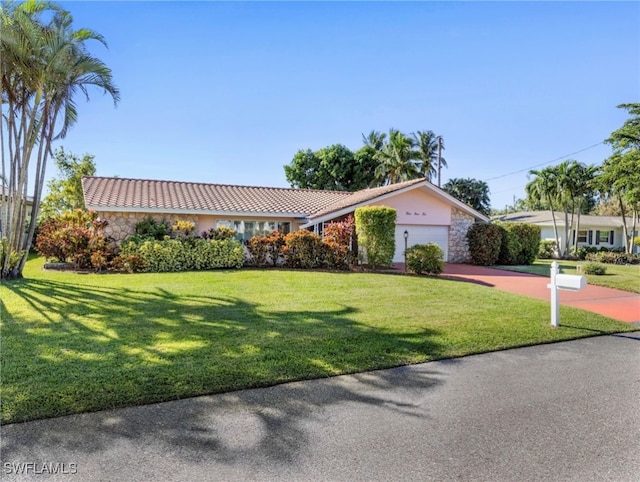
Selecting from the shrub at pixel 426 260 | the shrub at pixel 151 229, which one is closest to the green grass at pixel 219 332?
the shrub at pixel 426 260

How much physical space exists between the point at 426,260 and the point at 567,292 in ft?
14.8

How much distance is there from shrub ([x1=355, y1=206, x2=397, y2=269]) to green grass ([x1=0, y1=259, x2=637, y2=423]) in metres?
3.56

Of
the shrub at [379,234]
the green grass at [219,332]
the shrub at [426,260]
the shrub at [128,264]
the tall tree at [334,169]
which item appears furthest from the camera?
the tall tree at [334,169]

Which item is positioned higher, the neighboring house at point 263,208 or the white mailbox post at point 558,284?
the neighboring house at point 263,208

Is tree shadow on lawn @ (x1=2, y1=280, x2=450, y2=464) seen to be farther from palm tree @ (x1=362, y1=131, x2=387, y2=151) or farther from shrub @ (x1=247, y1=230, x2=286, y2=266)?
palm tree @ (x1=362, y1=131, x2=387, y2=151)

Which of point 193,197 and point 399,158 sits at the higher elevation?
point 399,158

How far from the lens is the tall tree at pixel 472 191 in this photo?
3759cm

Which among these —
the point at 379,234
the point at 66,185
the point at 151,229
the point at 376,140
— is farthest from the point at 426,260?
the point at 376,140

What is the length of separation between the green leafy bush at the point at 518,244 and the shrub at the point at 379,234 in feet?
25.7

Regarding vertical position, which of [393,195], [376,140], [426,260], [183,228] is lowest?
[426,260]

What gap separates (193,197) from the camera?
58.9 feet

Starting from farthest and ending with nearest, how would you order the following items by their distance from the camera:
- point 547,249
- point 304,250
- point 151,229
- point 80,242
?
point 547,249, point 151,229, point 304,250, point 80,242

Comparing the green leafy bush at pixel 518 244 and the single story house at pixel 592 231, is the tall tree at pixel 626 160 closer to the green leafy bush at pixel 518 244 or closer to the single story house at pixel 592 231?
the single story house at pixel 592 231

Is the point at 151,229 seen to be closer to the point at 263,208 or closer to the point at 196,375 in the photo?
the point at 263,208
